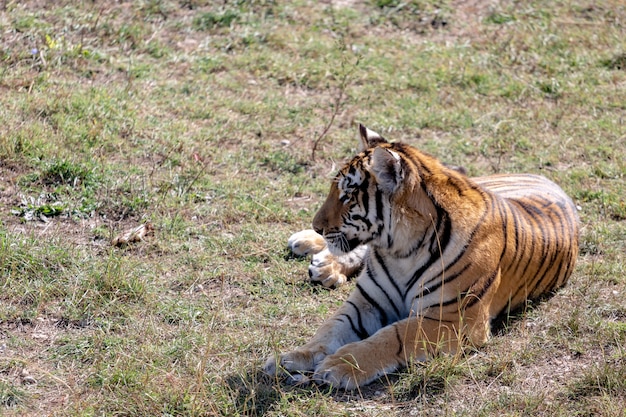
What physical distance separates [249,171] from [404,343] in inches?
99.8

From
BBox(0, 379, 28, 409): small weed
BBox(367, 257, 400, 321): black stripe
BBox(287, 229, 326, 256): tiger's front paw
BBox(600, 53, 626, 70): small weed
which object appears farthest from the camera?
BBox(600, 53, 626, 70): small weed

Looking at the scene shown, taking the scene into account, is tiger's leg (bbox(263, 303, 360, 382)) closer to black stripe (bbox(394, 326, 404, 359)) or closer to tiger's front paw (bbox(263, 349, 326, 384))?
tiger's front paw (bbox(263, 349, 326, 384))

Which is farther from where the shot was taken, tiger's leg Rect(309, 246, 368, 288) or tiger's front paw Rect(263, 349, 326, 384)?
tiger's leg Rect(309, 246, 368, 288)

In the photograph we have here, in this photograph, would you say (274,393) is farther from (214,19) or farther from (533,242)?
(214,19)

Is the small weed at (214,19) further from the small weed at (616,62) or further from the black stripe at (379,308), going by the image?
the black stripe at (379,308)

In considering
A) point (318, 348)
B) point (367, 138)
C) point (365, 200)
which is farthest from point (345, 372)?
point (367, 138)

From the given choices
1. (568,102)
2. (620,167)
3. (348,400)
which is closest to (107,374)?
(348,400)

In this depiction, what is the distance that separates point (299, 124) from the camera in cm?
702

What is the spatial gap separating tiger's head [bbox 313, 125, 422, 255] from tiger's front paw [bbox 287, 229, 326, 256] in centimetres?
72

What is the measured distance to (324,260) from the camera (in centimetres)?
495

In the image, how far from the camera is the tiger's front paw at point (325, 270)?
4934 mm

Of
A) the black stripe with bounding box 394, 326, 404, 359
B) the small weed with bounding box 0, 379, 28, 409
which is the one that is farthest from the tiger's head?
the small weed with bounding box 0, 379, 28, 409

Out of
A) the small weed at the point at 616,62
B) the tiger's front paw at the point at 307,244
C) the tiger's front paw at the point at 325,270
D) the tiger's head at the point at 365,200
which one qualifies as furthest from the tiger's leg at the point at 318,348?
the small weed at the point at 616,62

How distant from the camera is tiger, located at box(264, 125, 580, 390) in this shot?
4047 millimetres
